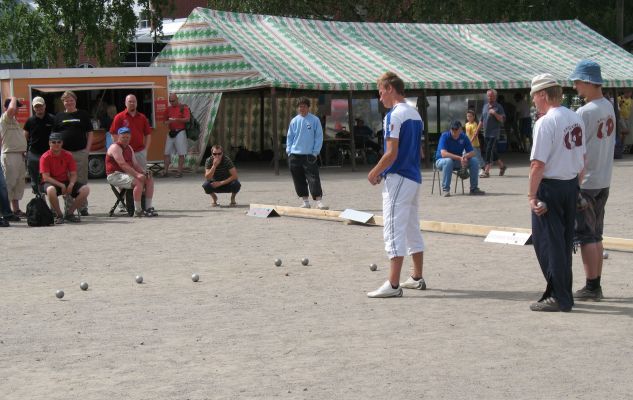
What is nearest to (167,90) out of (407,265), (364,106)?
(364,106)

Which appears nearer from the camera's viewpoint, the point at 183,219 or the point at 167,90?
the point at 183,219

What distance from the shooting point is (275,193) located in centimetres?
2078

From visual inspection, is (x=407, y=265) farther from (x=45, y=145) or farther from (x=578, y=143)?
(x=45, y=145)

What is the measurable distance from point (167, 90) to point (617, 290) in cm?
1800

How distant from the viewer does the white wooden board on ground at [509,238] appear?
40.7 feet

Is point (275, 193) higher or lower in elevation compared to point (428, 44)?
lower

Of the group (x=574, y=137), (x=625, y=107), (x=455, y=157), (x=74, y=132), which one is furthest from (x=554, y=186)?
(x=625, y=107)

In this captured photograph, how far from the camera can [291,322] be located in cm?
841

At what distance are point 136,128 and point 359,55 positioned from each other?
35.6ft

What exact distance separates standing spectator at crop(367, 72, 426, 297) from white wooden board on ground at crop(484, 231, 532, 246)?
3.15 m

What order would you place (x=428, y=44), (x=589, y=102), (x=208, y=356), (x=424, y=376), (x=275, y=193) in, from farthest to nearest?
1. (x=428, y=44)
2. (x=275, y=193)
3. (x=589, y=102)
4. (x=208, y=356)
5. (x=424, y=376)

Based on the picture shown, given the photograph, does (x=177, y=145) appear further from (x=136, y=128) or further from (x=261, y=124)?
(x=136, y=128)

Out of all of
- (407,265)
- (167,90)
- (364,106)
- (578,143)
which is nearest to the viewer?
(578,143)

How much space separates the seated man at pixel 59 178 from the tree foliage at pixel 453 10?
88.3 feet
